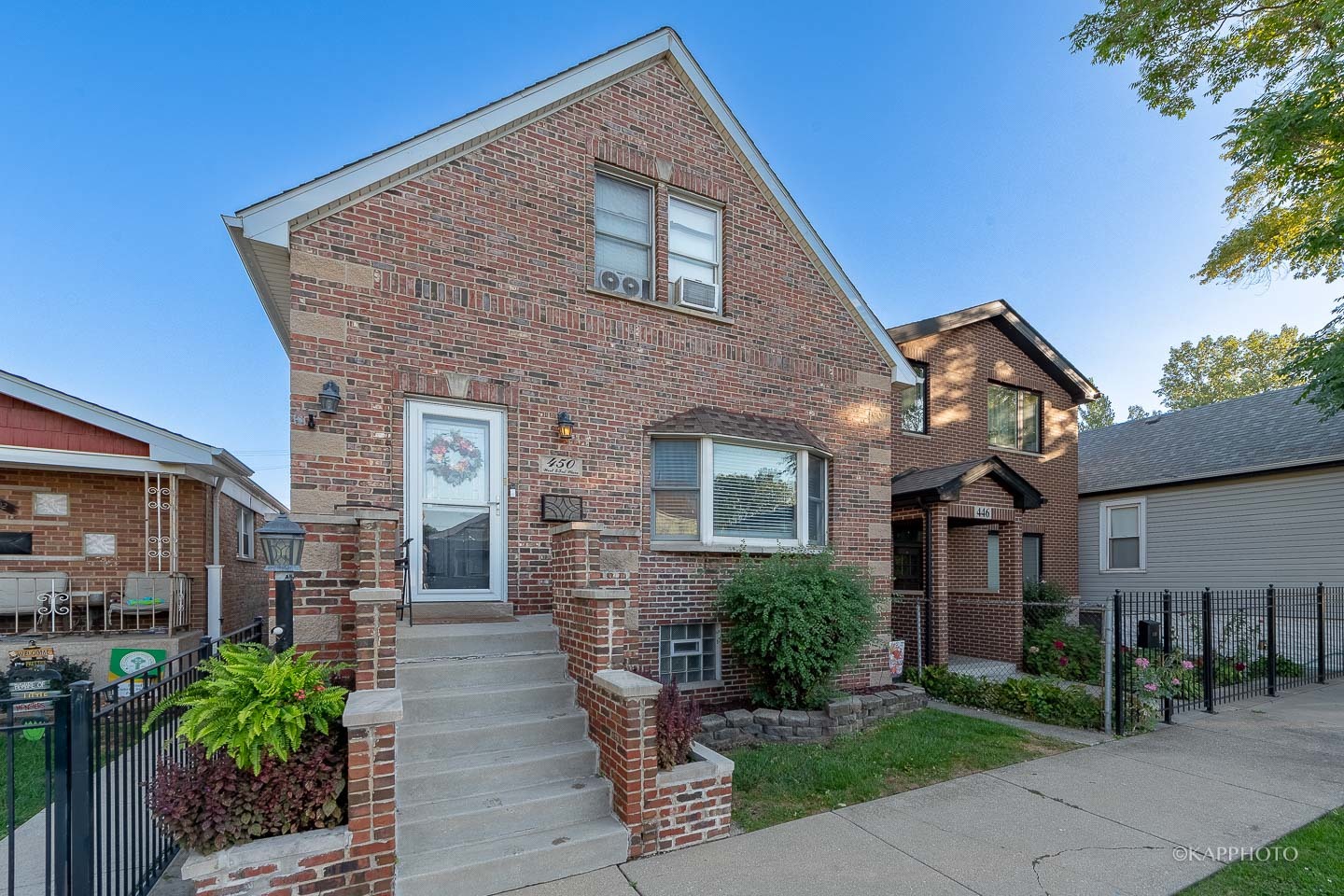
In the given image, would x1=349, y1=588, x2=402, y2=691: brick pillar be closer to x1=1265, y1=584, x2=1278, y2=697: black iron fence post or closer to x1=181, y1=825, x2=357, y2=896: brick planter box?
x1=181, y1=825, x2=357, y2=896: brick planter box

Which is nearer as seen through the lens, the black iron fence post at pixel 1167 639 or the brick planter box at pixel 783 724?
the brick planter box at pixel 783 724

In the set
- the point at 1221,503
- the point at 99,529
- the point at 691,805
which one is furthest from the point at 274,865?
the point at 1221,503

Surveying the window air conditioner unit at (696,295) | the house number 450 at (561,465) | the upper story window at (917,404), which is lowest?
the house number 450 at (561,465)

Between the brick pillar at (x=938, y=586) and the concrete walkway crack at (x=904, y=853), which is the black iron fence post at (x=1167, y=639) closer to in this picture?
the brick pillar at (x=938, y=586)

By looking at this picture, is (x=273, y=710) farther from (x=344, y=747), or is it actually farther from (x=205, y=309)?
(x=205, y=309)

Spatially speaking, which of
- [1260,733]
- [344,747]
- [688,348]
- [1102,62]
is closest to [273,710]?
[344,747]

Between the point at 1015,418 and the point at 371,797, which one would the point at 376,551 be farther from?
the point at 1015,418

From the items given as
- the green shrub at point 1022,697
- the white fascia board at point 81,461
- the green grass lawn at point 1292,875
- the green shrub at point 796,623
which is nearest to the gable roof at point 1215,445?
the green shrub at point 1022,697

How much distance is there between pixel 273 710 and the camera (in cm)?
362

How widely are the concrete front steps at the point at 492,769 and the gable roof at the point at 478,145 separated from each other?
3.91 m

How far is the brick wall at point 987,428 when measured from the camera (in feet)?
41.7

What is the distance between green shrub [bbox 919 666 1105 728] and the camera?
7.55 m

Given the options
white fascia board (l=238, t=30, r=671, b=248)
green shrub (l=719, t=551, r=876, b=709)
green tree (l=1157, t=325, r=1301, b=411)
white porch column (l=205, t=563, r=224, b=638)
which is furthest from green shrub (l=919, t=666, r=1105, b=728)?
green tree (l=1157, t=325, r=1301, b=411)

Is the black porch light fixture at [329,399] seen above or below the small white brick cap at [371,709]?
above
